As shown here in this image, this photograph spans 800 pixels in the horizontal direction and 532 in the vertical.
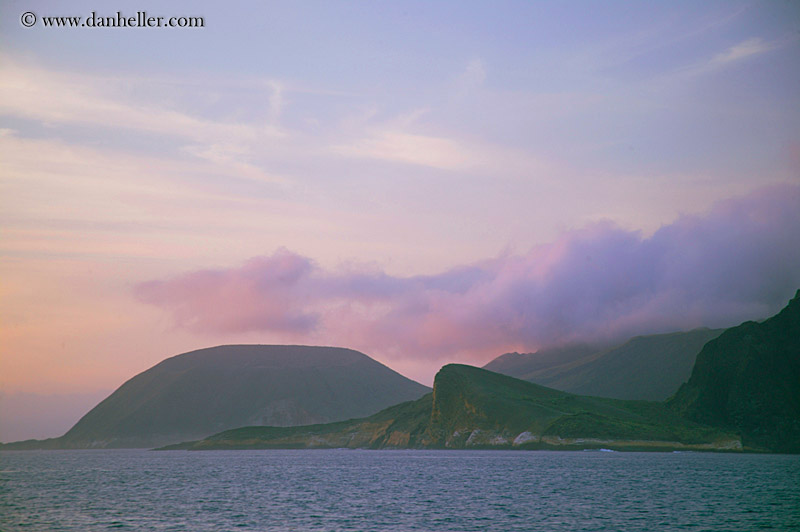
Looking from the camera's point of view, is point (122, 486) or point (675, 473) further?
point (675, 473)

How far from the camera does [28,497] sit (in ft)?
366

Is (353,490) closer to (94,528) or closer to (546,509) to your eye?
(546,509)

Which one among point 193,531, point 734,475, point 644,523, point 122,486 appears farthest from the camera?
point 734,475

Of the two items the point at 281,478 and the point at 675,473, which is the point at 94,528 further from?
the point at 675,473

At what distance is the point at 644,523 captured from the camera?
247 ft

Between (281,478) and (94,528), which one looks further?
(281,478)

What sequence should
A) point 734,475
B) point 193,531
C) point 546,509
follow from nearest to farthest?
point 193,531
point 546,509
point 734,475

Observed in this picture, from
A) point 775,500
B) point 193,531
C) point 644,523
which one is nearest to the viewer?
point 193,531

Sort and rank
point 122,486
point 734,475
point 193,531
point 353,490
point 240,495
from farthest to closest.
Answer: point 734,475 → point 122,486 → point 353,490 → point 240,495 → point 193,531

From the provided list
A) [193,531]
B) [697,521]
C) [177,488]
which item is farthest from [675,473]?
[193,531]

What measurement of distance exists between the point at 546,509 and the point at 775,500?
31914mm

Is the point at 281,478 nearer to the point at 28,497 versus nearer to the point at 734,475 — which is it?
the point at 28,497

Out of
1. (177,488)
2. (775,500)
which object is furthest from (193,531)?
(775,500)

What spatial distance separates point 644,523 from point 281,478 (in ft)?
308
